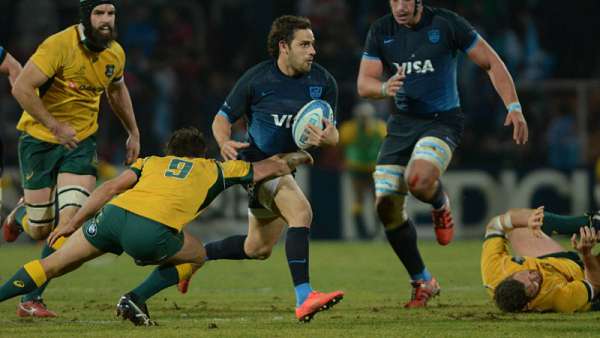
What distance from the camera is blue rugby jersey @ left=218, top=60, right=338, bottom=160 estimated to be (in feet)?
29.2

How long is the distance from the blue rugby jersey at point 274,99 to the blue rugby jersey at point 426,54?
0.96m

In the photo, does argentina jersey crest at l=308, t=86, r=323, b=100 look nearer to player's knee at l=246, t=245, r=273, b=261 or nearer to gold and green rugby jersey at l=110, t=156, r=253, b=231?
gold and green rugby jersey at l=110, t=156, r=253, b=231

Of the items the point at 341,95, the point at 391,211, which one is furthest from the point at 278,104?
the point at 341,95

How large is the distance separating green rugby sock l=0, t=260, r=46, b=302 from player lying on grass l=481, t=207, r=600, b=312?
10.5ft

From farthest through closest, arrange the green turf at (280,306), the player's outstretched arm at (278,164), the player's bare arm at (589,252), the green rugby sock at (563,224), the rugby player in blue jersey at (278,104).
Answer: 1. the green rugby sock at (563,224)
2. the rugby player in blue jersey at (278,104)
3. the player's outstretched arm at (278,164)
4. the player's bare arm at (589,252)
5. the green turf at (280,306)

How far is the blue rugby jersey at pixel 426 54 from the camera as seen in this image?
9711 mm

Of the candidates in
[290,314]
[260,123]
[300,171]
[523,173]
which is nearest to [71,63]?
[260,123]

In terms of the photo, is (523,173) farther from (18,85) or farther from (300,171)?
(18,85)

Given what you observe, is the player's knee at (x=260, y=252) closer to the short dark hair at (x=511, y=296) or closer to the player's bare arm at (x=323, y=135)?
the player's bare arm at (x=323, y=135)

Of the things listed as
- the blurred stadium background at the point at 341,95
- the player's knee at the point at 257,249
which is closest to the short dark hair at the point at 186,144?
the player's knee at the point at 257,249

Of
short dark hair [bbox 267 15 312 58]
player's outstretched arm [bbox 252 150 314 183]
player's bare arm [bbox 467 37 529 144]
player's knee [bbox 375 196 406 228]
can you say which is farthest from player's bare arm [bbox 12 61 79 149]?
player's bare arm [bbox 467 37 529 144]

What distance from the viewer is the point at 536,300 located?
340 inches

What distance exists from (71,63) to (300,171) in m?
8.21

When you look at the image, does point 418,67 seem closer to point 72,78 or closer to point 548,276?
point 548,276
